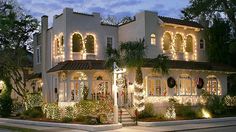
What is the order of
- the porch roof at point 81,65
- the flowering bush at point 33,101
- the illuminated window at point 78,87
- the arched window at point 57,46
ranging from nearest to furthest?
the porch roof at point 81,65, the illuminated window at point 78,87, the flowering bush at point 33,101, the arched window at point 57,46

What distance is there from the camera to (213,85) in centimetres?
3822

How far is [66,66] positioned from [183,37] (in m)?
11.8

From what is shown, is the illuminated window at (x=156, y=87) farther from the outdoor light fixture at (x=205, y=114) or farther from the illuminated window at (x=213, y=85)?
the illuminated window at (x=213, y=85)

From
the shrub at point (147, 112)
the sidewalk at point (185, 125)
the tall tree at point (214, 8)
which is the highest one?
the tall tree at point (214, 8)

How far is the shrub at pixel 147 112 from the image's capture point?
30.2m

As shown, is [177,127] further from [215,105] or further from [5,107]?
[5,107]

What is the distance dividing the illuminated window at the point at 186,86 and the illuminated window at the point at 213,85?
2.26 meters

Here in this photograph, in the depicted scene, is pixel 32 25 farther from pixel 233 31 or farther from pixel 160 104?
pixel 233 31

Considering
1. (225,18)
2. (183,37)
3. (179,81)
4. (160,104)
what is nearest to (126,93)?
(160,104)

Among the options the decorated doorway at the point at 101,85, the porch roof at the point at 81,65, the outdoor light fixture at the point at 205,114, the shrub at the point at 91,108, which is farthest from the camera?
the decorated doorway at the point at 101,85

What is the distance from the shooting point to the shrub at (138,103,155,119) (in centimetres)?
3021

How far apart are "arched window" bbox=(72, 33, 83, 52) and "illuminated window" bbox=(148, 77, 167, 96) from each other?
6558mm

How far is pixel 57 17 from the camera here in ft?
119

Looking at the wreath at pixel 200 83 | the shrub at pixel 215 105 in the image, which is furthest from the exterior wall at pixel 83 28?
the shrub at pixel 215 105
